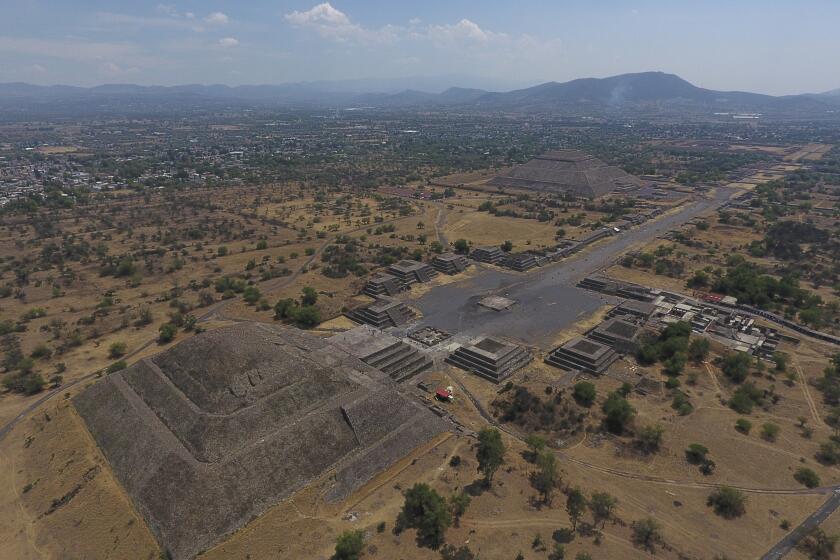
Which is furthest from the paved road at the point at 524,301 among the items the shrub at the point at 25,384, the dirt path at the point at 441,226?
the shrub at the point at 25,384

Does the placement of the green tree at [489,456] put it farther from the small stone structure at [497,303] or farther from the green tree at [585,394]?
the small stone structure at [497,303]

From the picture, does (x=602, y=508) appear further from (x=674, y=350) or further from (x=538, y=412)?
(x=674, y=350)

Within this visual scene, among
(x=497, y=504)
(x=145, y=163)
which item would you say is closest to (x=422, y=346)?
(x=497, y=504)

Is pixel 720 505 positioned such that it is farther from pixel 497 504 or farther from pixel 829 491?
pixel 497 504

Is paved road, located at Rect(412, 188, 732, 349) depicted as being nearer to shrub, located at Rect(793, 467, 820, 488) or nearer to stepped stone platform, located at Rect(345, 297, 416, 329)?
stepped stone platform, located at Rect(345, 297, 416, 329)

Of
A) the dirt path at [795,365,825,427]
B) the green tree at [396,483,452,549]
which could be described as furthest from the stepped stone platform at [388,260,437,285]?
the dirt path at [795,365,825,427]

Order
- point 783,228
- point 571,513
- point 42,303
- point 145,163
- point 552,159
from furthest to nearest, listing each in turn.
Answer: point 145,163 < point 552,159 < point 783,228 < point 42,303 < point 571,513
